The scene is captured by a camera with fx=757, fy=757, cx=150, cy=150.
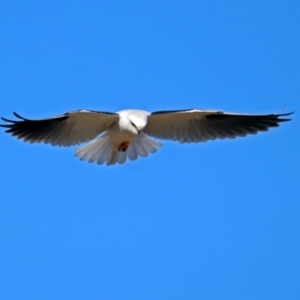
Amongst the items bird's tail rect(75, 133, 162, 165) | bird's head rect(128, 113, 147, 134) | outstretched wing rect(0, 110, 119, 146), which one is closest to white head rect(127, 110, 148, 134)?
bird's head rect(128, 113, 147, 134)

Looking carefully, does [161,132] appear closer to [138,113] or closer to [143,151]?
[143,151]

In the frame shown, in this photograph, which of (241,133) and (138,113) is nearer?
(138,113)

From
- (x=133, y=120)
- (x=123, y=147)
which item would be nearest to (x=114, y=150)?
(x=123, y=147)

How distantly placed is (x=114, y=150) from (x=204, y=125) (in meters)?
1.12

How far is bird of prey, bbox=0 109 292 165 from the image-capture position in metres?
8.66

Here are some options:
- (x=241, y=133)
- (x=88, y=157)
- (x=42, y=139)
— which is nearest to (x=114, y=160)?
(x=88, y=157)

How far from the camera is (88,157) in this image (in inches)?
364

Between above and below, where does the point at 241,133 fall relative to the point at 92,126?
above

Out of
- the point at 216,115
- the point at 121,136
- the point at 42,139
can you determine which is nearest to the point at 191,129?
the point at 216,115

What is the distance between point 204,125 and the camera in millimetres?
9062

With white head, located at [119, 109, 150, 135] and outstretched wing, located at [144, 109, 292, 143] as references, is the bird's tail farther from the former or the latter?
white head, located at [119, 109, 150, 135]

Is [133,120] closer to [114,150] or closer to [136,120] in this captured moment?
[136,120]

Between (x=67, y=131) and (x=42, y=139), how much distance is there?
0.31 metres

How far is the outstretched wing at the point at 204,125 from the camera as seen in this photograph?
8.84 m
